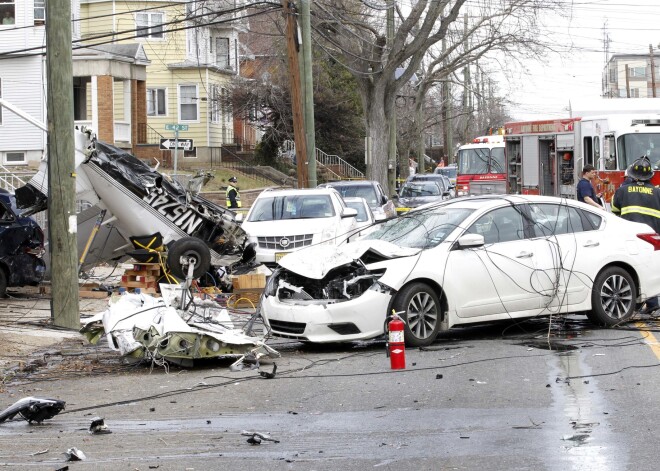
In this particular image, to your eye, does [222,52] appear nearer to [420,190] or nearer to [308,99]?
[420,190]

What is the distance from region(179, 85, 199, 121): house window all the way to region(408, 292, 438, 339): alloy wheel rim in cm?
4313

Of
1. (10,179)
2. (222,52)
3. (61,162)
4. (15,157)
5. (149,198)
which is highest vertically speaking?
(222,52)

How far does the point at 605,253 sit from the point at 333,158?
1760 inches

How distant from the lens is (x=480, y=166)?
38.6 m

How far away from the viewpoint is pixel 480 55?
43.4 m

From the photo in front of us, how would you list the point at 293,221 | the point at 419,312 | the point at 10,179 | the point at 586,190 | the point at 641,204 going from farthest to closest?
the point at 10,179 < the point at 293,221 < the point at 586,190 < the point at 641,204 < the point at 419,312

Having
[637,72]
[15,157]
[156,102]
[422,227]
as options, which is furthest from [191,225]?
[637,72]

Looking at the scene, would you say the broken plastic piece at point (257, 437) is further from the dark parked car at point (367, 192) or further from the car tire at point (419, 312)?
the dark parked car at point (367, 192)

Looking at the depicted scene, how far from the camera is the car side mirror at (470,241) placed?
38.1 ft

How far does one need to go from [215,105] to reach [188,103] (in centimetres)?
136

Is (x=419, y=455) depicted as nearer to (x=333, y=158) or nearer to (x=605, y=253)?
(x=605, y=253)

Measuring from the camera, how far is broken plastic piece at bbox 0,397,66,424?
26.1 ft

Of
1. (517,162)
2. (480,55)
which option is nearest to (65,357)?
(517,162)

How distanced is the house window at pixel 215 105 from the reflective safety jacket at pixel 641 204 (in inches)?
1562
